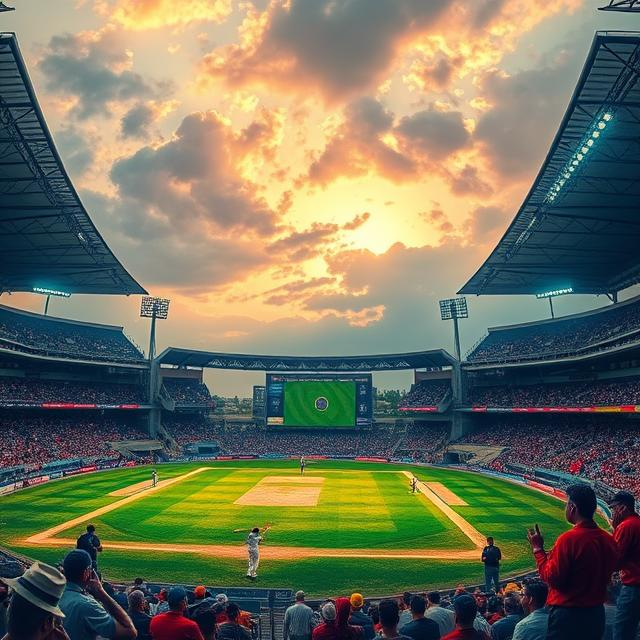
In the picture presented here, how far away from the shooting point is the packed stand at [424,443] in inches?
2650

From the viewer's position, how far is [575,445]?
48.8m

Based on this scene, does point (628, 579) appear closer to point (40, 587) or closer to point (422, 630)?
point (422, 630)

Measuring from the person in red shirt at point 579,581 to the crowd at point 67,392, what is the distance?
57254 mm

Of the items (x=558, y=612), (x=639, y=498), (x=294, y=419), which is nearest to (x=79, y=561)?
(x=558, y=612)

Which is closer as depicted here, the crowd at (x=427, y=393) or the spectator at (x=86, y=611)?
the spectator at (x=86, y=611)

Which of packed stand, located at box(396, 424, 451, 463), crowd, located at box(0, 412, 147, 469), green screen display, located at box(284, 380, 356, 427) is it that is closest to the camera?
crowd, located at box(0, 412, 147, 469)

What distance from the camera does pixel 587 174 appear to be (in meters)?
33.4

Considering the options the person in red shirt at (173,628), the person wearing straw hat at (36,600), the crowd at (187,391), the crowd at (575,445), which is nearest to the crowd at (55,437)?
the crowd at (187,391)

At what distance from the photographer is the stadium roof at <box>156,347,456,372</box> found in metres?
80.1

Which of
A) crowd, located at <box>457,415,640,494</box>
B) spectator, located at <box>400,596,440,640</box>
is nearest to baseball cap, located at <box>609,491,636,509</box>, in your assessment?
spectator, located at <box>400,596,440,640</box>

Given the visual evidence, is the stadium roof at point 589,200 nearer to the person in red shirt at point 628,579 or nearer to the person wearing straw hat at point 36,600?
the person in red shirt at point 628,579

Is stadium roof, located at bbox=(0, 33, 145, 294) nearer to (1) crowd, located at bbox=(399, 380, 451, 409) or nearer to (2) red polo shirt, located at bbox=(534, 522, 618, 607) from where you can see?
(2) red polo shirt, located at bbox=(534, 522, 618, 607)

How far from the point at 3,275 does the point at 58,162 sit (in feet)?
98.2

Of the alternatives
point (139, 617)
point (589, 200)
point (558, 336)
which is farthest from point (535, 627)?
point (558, 336)
